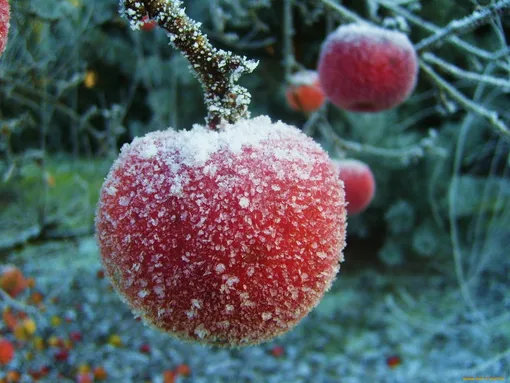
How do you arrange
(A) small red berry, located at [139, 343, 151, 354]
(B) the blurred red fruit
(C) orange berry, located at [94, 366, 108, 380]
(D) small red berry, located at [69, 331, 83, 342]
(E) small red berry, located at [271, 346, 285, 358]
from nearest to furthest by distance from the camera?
(B) the blurred red fruit
(C) orange berry, located at [94, 366, 108, 380]
(D) small red berry, located at [69, 331, 83, 342]
(A) small red berry, located at [139, 343, 151, 354]
(E) small red berry, located at [271, 346, 285, 358]

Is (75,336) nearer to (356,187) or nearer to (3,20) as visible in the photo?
(356,187)

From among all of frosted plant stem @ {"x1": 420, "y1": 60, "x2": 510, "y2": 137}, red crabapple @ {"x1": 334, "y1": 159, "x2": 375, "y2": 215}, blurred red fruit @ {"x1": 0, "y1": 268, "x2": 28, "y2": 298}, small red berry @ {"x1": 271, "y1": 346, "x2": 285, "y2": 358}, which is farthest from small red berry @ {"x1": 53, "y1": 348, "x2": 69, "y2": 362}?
frosted plant stem @ {"x1": 420, "y1": 60, "x2": 510, "y2": 137}

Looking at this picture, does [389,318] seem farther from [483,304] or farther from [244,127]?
[244,127]

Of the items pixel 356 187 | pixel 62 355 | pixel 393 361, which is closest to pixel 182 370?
pixel 62 355

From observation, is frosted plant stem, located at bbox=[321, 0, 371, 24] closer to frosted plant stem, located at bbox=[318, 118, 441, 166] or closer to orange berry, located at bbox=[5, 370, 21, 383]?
frosted plant stem, located at bbox=[318, 118, 441, 166]

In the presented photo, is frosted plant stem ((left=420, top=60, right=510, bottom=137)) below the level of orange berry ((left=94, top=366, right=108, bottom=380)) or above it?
above

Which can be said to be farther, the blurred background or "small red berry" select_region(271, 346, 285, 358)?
"small red berry" select_region(271, 346, 285, 358)
